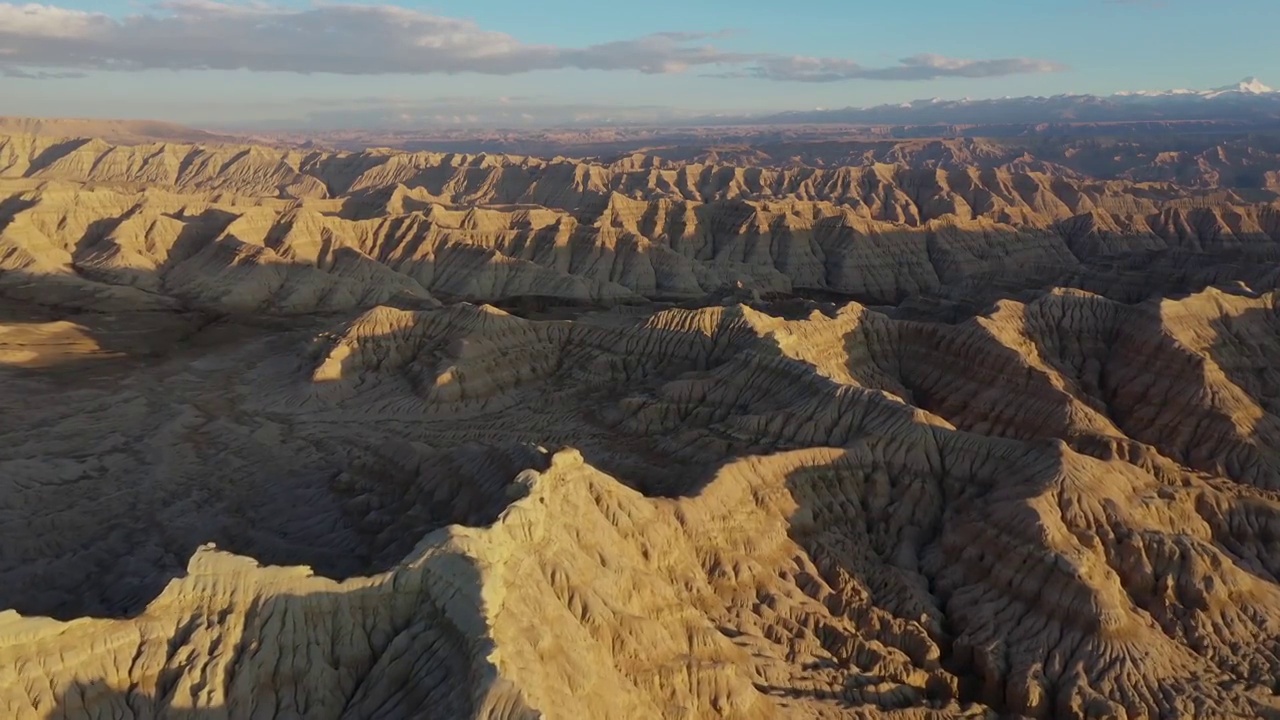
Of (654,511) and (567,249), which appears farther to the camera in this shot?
(567,249)

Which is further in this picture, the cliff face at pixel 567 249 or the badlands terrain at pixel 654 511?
the cliff face at pixel 567 249

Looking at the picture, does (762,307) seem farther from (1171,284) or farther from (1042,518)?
(1042,518)

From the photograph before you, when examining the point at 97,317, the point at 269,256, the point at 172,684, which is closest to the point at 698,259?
the point at 269,256

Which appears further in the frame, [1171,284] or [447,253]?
[447,253]

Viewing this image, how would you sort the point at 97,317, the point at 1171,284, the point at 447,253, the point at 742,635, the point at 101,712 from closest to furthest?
the point at 101,712
the point at 742,635
the point at 1171,284
the point at 97,317
the point at 447,253

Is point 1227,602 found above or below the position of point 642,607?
below

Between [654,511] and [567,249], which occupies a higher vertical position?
[654,511]

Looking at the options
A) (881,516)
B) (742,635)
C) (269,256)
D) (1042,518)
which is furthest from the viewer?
(269,256)

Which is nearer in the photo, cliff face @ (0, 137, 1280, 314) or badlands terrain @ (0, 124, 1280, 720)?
badlands terrain @ (0, 124, 1280, 720)
